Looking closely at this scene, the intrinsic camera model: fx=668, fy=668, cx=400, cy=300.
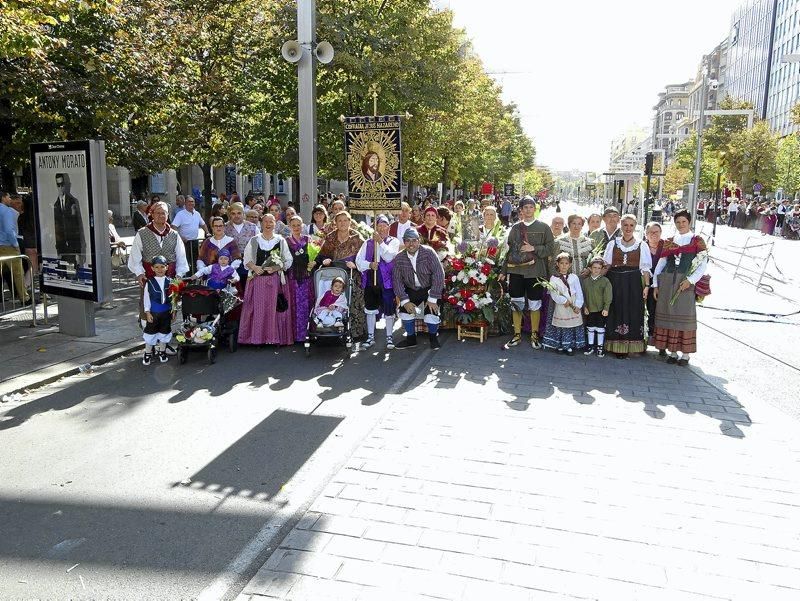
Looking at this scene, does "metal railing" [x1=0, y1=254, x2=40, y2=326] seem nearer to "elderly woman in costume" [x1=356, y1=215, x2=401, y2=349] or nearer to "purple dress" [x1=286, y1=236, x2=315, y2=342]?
"purple dress" [x1=286, y1=236, x2=315, y2=342]

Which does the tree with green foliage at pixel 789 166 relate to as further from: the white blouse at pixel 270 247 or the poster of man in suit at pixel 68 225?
the poster of man in suit at pixel 68 225

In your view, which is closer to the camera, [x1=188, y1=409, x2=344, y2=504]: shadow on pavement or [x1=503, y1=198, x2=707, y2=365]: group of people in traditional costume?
[x1=188, y1=409, x2=344, y2=504]: shadow on pavement

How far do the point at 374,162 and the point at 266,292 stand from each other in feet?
8.49

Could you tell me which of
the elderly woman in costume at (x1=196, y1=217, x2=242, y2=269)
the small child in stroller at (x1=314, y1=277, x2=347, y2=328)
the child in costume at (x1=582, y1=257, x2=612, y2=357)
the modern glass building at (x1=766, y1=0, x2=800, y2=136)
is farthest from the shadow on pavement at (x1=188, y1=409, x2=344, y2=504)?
the modern glass building at (x1=766, y1=0, x2=800, y2=136)

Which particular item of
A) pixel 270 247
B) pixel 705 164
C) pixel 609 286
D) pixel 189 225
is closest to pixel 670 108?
pixel 705 164

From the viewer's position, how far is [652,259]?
9.37 m

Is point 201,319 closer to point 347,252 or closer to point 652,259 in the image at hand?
point 347,252

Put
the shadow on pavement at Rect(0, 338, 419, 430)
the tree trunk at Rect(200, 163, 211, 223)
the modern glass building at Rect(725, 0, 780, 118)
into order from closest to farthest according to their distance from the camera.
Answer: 1. the shadow on pavement at Rect(0, 338, 419, 430)
2. the tree trunk at Rect(200, 163, 211, 223)
3. the modern glass building at Rect(725, 0, 780, 118)

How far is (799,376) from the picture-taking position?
27.6 feet

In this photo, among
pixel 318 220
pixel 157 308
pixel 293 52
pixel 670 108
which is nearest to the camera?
pixel 157 308

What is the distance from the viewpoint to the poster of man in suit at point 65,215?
9359 millimetres

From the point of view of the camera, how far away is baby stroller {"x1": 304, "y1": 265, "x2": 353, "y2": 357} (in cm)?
908

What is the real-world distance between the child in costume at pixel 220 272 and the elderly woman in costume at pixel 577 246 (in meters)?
4.62

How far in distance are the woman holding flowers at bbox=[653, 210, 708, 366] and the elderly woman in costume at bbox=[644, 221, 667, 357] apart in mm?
190
